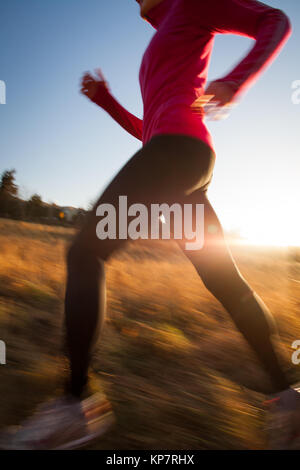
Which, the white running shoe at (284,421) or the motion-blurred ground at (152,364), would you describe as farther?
the motion-blurred ground at (152,364)

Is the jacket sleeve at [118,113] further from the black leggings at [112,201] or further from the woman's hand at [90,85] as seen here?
the black leggings at [112,201]

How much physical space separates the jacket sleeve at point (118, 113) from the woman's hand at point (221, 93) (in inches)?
25.2

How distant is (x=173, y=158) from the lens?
93cm

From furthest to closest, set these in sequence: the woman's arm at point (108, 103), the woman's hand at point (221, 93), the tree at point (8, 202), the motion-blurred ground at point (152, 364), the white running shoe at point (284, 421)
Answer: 1. the tree at point (8, 202)
2. the woman's arm at point (108, 103)
3. the motion-blurred ground at point (152, 364)
4. the white running shoe at point (284, 421)
5. the woman's hand at point (221, 93)

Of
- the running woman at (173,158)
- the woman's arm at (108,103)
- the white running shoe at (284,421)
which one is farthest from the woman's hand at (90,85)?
the white running shoe at (284,421)

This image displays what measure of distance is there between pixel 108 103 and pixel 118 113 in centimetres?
7

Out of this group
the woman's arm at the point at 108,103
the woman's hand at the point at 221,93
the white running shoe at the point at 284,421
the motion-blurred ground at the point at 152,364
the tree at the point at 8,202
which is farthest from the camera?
the tree at the point at 8,202

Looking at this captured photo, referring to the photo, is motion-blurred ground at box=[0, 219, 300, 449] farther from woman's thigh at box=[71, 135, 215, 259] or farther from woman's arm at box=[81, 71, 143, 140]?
woman's arm at box=[81, 71, 143, 140]

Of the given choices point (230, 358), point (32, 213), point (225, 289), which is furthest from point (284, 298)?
point (32, 213)

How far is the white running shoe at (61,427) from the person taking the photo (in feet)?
3.03

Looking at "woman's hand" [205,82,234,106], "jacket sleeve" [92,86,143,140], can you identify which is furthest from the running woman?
"jacket sleeve" [92,86,143,140]

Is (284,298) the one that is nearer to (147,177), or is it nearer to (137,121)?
(137,121)

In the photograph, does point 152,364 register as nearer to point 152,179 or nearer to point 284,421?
point 284,421
